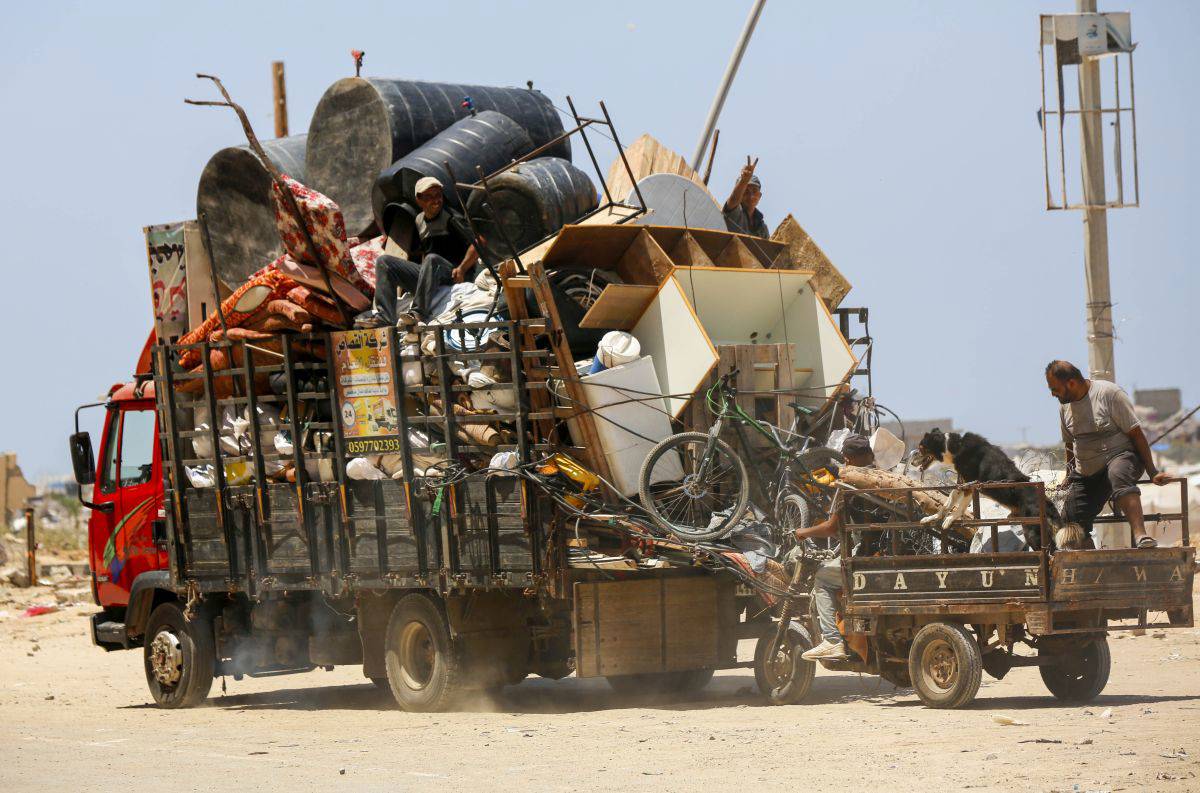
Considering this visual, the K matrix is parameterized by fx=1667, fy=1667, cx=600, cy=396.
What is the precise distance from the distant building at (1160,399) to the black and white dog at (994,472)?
70.9 meters

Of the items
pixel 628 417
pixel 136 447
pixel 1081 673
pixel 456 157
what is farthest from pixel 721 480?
pixel 136 447

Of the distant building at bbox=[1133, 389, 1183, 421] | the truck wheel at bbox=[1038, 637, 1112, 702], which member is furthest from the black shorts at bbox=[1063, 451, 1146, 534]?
the distant building at bbox=[1133, 389, 1183, 421]

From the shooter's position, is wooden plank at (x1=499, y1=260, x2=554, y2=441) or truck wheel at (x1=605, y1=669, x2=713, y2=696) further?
truck wheel at (x1=605, y1=669, x2=713, y2=696)

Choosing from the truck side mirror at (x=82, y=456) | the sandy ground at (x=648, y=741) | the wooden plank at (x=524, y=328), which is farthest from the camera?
the truck side mirror at (x=82, y=456)

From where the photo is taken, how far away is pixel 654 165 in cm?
1323

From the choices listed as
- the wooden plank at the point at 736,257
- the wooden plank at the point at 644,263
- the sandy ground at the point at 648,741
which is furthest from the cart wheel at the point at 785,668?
the wooden plank at the point at 736,257

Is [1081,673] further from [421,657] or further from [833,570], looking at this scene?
[421,657]

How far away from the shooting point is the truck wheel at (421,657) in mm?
11602

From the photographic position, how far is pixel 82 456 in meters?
14.0

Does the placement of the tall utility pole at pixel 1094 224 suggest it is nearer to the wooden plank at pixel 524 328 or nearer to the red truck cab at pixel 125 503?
the wooden plank at pixel 524 328

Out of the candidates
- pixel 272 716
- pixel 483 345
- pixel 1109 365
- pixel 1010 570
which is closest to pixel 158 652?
pixel 272 716

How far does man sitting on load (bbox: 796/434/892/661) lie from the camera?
10523 mm

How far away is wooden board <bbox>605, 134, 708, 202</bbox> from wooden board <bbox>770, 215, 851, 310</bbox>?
989 mm

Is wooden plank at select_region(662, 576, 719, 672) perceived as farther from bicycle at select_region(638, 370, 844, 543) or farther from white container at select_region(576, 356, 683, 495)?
white container at select_region(576, 356, 683, 495)
